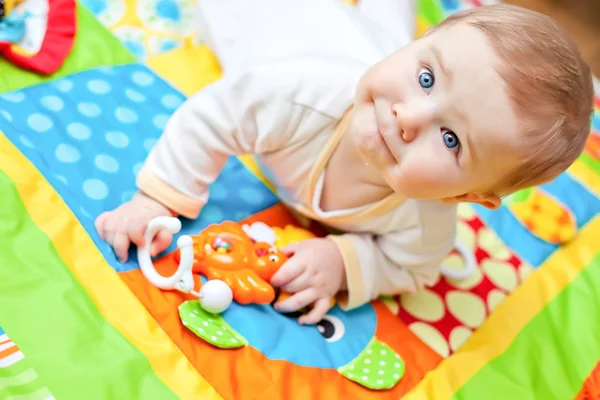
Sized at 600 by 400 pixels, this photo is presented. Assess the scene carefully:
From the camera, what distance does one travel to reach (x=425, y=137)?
62cm

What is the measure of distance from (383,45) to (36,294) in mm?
649

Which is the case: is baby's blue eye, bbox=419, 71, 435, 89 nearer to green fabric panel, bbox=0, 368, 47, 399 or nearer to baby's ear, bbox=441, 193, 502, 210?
baby's ear, bbox=441, 193, 502, 210

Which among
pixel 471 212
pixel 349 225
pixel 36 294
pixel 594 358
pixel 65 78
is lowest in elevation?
pixel 594 358

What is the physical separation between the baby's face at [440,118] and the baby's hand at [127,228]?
0.26 metres

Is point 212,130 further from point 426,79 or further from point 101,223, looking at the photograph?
point 426,79

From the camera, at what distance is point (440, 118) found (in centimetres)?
61

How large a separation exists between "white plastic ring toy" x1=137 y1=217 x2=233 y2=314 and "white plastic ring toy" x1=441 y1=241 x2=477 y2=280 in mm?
373

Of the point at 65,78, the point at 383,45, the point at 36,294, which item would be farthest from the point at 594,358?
the point at 65,78

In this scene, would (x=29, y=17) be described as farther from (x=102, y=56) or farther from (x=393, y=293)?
(x=393, y=293)

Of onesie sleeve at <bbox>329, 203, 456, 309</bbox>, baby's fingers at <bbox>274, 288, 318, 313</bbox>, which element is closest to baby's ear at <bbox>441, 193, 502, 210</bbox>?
onesie sleeve at <bbox>329, 203, 456, 309</bbox>

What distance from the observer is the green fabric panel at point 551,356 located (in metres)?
0.83

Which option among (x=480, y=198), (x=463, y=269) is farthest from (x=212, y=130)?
(x=463, y=269)

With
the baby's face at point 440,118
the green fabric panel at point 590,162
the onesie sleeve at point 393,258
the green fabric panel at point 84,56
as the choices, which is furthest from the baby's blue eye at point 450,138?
the green fabric panel at point 590,162

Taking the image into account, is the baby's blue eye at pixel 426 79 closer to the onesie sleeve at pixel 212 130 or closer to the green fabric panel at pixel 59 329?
the onesie sleeve at pixel 212 130
